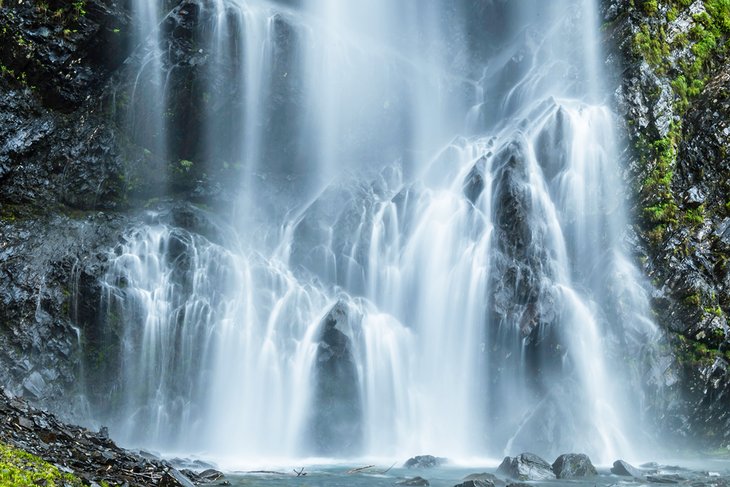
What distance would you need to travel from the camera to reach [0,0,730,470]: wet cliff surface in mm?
19391

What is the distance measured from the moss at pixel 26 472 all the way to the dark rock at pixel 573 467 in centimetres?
1064

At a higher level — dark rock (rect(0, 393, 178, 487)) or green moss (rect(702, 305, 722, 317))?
green moss (rect(702, 305, 722, 317))

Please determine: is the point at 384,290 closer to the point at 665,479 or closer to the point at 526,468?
the point at 526,468

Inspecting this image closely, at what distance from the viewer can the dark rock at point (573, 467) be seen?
15.3 m

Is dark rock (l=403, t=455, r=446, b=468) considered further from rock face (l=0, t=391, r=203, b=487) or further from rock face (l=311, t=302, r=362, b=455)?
rock face (l=0, t=391, r=203, b=487)

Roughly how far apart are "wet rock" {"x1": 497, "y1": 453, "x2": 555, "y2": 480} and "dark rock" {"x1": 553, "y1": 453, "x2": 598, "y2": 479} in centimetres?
18

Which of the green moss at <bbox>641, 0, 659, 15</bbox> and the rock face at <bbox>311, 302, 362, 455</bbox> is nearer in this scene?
the rock face at <bbox>311, 302, 362, 455</bbox>

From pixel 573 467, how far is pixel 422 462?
11.5 feet

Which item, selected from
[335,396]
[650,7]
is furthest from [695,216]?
[335,396]

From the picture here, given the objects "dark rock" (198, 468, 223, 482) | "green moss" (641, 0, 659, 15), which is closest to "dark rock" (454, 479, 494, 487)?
"dark rock" (198, 468, 223, 482)

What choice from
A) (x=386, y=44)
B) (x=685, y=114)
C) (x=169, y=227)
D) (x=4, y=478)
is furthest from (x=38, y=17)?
(x=685, y=114)

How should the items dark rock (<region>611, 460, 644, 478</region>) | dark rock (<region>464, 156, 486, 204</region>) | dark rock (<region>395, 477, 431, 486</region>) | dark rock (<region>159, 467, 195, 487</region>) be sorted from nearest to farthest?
1. dark rock (<region>159, 467, 195, 487</region>)
2. dark rock (<region>395, 477, 431, 486</region>)
3. dark rock (<region>611, 460, 644, 478</region>)
4. dark rock (<region>464, 156, 486, 204</region>)

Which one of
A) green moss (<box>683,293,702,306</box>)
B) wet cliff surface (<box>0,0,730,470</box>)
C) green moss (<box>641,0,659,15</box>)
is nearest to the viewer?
wet cliff surface (<box>0,0,730,470</box>)

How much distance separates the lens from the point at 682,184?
22.0 m
